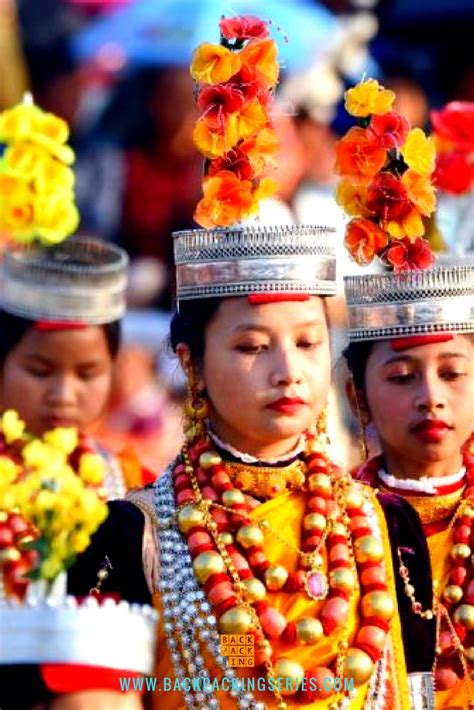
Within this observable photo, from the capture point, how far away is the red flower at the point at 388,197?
575 cm

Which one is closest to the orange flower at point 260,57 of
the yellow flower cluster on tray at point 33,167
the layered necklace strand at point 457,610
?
the yellow flower cluster on tray at point 33,167

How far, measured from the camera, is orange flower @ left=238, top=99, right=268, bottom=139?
5.44m

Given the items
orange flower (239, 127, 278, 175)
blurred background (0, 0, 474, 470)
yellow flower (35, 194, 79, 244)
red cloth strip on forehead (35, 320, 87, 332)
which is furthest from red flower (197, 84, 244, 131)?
blurred background (0, 0, 474, 470)

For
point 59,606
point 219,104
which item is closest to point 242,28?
point 219,104

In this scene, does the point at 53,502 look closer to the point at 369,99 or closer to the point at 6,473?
the point at 6,473

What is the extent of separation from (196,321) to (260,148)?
44 cm

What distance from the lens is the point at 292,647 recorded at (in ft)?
17.0

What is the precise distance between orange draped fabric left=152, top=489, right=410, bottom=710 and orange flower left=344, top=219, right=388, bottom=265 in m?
0.71

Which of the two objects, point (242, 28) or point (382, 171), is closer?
point (242, 28)

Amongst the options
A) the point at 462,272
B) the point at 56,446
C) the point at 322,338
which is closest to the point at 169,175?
the point at 462,272

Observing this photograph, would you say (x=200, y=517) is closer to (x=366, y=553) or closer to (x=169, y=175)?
(x=366, y=553)

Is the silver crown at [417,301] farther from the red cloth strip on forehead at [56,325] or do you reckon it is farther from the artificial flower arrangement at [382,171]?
the red cloth strip on forehead at [56,325]

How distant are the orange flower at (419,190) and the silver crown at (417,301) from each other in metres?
0.33

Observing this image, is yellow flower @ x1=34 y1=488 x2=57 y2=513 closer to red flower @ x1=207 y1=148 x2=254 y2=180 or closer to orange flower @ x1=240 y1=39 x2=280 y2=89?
red flower @ x1=207 y1=148 x2=254 y2=180
